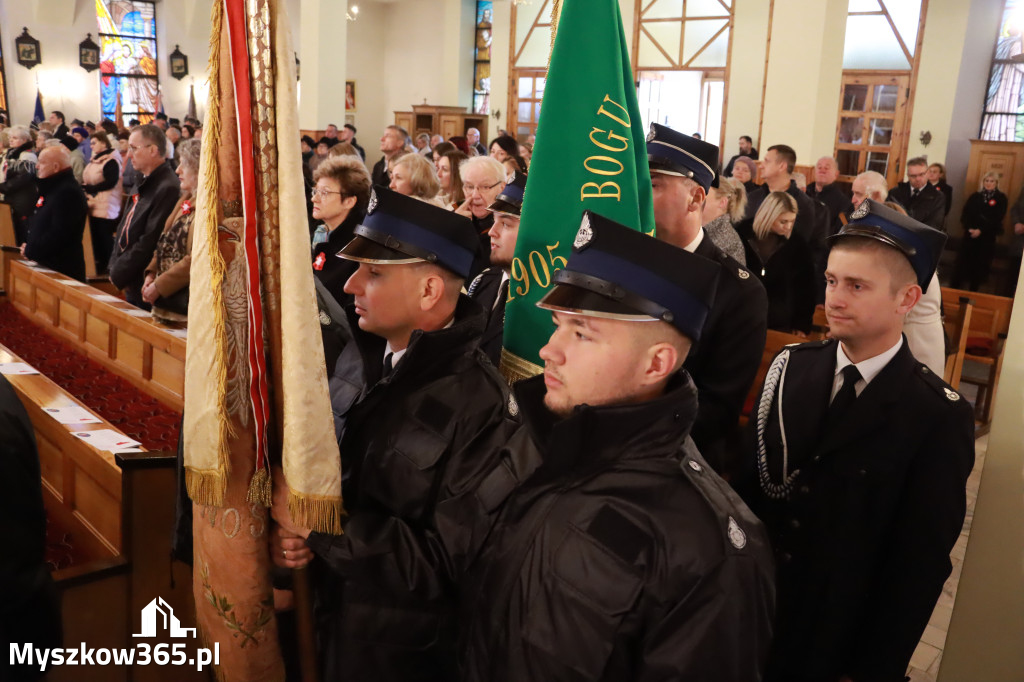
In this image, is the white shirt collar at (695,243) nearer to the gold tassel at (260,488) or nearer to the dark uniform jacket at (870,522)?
the dark uniform jacket at (870,522)

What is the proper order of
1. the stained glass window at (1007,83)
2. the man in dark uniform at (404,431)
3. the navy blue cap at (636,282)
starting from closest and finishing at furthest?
the navy blue cap at (636,282)
the man in dark uniform at (404,431)
the stained glass window at (1007,83)

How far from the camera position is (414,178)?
13.4 ft

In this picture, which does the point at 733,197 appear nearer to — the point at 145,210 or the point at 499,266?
the point at 499,266

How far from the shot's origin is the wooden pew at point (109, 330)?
140 inches

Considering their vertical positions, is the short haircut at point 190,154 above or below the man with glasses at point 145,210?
above

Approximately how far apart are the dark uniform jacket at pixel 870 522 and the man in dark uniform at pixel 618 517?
59cm

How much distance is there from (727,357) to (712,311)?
13cm

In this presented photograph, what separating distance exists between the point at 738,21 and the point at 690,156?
1252 centimetres

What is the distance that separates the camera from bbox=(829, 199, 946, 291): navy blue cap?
1.80m

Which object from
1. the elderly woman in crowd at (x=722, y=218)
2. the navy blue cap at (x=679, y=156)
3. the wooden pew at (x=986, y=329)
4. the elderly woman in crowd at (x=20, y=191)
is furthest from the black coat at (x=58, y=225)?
the wooden pew at (x=986, y=329)

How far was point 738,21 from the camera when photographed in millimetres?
13367

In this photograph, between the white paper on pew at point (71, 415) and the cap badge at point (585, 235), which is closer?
the cap badge at point (585, 235)

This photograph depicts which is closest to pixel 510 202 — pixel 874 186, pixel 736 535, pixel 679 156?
pixel 679 156

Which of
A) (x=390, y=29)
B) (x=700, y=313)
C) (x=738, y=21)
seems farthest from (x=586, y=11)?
(x=390, y=29)
